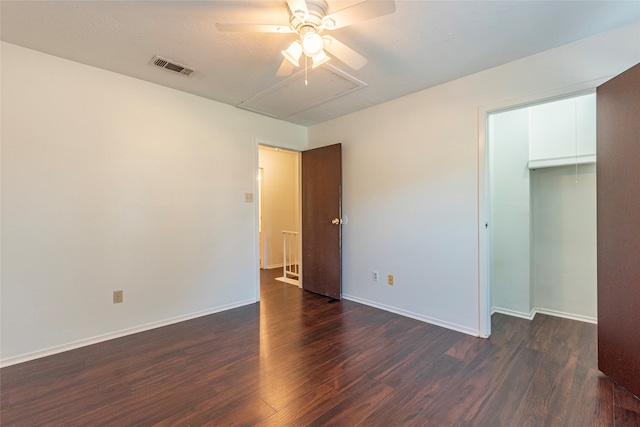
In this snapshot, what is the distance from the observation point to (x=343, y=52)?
1.94 meters

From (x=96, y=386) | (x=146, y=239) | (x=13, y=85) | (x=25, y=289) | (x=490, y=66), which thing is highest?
(x=490, y=66)

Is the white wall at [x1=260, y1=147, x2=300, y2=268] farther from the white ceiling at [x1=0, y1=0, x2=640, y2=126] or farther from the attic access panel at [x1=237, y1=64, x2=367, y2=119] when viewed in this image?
the white ceiling at [x1=0, y1=0, x2=640, y2=126]

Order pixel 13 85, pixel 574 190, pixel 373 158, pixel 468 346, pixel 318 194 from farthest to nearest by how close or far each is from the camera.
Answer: pixel 318 194, pixel 373 158, pixel 574 190, pixel 468 346, pixel 13 85

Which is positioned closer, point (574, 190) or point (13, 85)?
point (13, 85)

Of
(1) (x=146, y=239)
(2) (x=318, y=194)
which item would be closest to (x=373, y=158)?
(2) (x=318, y=194)

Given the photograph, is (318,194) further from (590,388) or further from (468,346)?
(590,388)

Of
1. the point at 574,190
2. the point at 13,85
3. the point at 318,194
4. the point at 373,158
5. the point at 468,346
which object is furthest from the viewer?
the point at 318,194

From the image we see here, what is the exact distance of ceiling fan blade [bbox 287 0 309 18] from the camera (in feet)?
4.93

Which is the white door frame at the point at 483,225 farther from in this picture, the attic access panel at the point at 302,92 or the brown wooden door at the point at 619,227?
the attic access panel at the point at 302,92

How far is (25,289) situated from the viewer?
85.9 inches

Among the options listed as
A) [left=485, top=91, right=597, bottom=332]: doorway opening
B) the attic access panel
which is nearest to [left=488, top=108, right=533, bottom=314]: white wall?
[left=485, top=91, right=597, bottom=332]: doorway opening

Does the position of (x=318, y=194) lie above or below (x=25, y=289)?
above

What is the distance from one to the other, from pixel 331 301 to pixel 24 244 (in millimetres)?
2991

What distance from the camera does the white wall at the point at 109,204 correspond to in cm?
217
